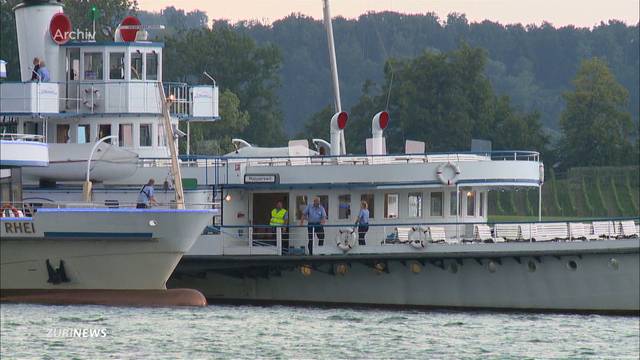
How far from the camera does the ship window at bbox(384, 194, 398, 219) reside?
155ft

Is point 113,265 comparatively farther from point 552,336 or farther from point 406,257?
point 552,336

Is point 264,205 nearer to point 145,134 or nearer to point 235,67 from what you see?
point 145,134

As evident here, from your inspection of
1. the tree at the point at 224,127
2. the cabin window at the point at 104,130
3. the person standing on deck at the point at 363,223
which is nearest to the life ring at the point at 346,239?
the person standing on deck at the point at 363,223

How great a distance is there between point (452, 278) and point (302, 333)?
6659 millimetres

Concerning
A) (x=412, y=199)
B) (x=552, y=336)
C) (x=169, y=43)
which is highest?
(x=169, y=43)

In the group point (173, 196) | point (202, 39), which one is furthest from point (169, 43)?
point (173, 196)

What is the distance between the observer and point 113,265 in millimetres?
44562

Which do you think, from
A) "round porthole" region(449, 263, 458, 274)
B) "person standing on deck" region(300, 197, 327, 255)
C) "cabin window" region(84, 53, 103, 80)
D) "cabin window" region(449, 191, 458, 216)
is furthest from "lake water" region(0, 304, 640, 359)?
"cabin window" region(84, 53, 103, 80)

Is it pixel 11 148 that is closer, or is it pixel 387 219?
pixel 11 148

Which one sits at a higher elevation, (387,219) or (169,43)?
(169,43)

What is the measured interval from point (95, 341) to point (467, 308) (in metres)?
11.0

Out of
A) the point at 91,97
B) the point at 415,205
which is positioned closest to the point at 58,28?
the point at 91,97

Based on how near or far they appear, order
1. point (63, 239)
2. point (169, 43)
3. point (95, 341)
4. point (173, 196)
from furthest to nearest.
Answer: point (169, 43) → point (173, 196) → point (63, 239) → point (95, 341)

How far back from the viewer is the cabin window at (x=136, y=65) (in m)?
49.9
